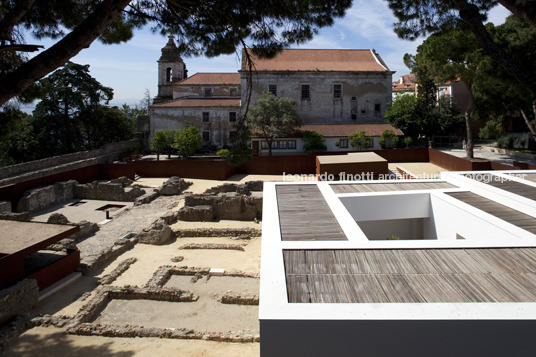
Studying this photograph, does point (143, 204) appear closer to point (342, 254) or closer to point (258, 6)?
point (258, 6)

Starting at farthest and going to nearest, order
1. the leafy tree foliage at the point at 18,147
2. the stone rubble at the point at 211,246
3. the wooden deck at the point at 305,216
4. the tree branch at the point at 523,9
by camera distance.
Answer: the leafy tree foliage at the point at 18,147 < the stone rubble at the point at 211,246 < the tree branch at the point at 523,9 < the wooden deck at the point at 305,216

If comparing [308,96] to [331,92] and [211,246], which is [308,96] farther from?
[211,246]

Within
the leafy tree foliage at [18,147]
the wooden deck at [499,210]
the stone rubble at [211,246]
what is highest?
the leafy tree foliage at [18,147]

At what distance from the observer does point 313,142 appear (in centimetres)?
3216

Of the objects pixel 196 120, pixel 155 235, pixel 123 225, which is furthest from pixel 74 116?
pixel 155 235

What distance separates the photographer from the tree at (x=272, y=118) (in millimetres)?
31891

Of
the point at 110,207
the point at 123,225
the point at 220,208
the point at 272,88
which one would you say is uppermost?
the point at 272,88

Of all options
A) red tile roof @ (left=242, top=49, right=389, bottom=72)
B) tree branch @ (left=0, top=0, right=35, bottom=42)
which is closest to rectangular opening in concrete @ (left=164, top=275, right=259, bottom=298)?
tree branch @ (left=0, top=0, right=35, bottom=42)

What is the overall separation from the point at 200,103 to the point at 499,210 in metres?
33.4

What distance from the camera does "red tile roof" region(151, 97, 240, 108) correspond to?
38125 mm

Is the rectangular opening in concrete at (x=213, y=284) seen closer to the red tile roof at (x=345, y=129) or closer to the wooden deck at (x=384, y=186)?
the wooden deck at (x=384, y=186)

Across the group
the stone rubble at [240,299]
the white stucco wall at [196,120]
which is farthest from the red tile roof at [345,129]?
the stone rubble at [240,299]

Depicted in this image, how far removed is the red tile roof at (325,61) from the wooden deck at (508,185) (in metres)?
27.3

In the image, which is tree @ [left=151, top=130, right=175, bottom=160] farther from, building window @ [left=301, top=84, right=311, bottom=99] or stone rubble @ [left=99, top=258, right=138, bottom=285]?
stone rubble @ [left=99, top=258, right=138, bottom=285]
